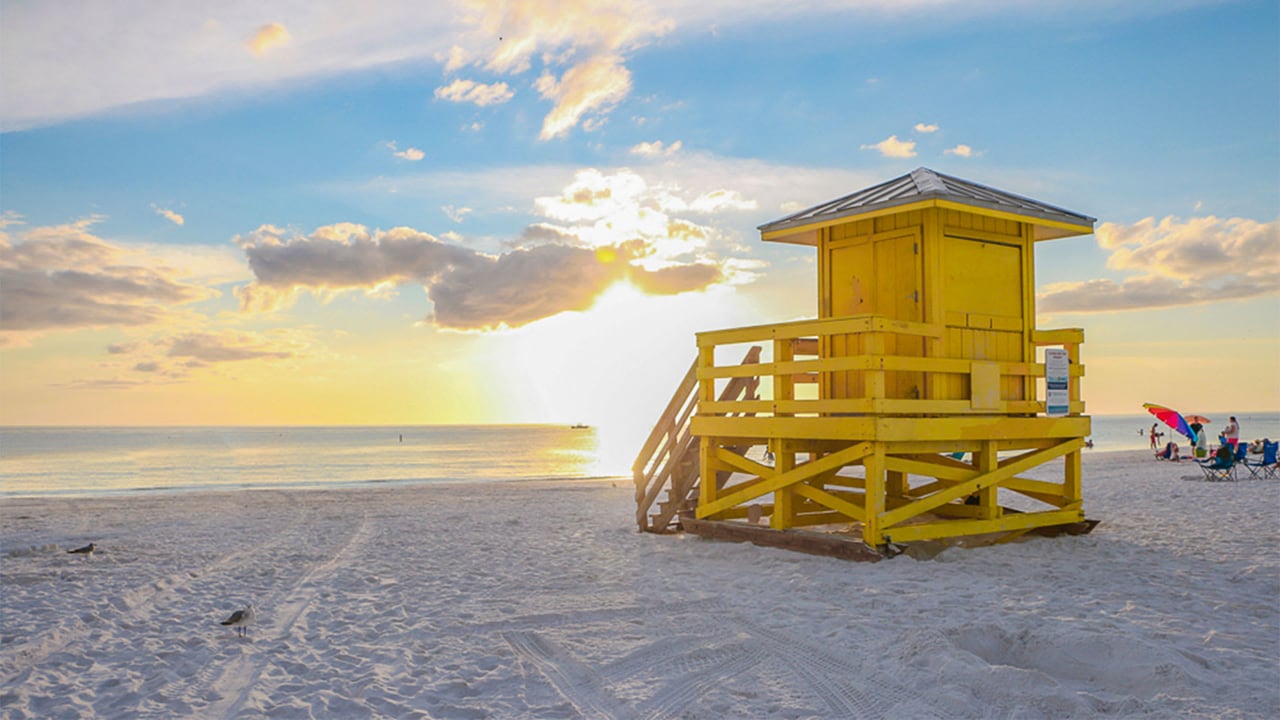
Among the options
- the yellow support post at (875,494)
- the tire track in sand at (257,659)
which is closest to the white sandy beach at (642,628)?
the tire track in sand at (257,659)

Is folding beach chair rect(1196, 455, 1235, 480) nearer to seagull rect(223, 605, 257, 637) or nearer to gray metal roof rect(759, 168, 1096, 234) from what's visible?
gray metal roof rect(759, 168, 1096, 234)

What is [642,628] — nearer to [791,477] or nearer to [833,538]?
[833,538]

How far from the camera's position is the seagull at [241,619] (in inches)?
269

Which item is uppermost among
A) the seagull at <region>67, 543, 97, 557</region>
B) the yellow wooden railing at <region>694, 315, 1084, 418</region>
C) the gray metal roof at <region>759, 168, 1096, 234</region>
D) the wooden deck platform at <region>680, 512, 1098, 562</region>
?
the gray metal roof at <region>759, 168, 1096, 234</region>

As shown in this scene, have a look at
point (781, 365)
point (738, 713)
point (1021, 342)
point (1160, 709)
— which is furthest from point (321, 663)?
point (1021, 342)

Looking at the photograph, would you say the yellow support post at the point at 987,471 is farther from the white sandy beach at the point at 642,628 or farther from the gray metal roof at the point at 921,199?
the gray metal roof at the point at 921,199

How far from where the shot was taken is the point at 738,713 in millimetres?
4828

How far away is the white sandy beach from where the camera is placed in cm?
508

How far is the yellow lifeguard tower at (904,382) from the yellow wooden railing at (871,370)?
2 centimetres

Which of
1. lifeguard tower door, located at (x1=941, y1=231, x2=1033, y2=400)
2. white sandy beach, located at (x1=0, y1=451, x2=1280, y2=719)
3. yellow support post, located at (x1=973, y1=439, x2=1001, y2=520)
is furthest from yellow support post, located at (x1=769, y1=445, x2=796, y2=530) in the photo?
yellow support post, located at (x1=973, y1=439, x2=1001, y2=520)

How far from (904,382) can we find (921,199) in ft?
6.87

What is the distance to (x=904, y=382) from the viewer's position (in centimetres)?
1002

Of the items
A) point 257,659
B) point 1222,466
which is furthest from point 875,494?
point 1222,466

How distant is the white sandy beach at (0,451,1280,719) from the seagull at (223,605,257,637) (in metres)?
0.10
